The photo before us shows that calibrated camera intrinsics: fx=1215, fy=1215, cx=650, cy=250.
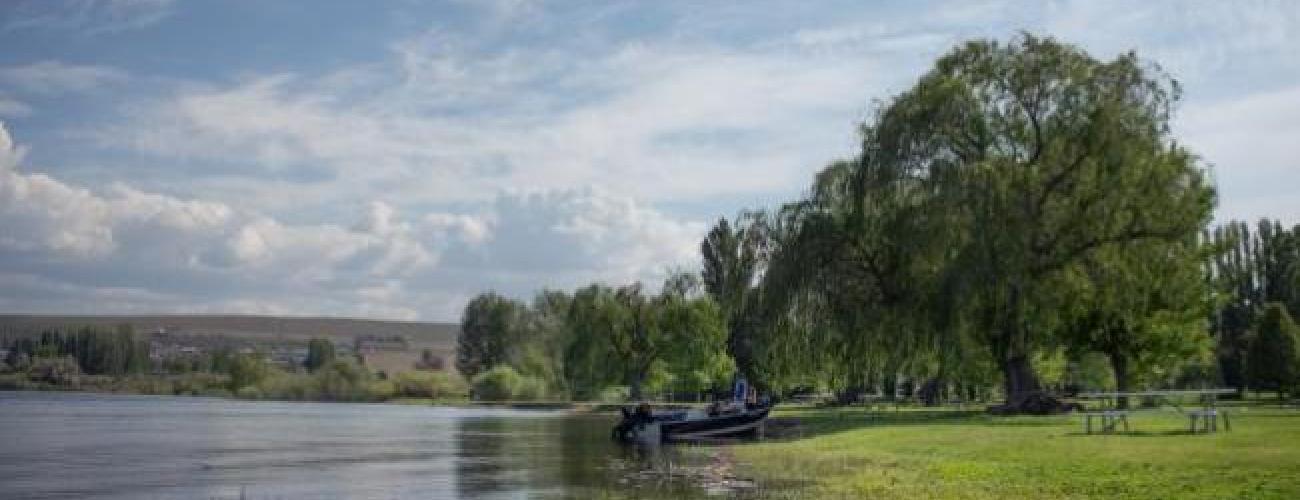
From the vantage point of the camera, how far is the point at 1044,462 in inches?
1014

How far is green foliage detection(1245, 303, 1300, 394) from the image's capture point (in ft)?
A: 218

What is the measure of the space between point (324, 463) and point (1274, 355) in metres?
54.3

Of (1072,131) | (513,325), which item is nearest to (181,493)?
(1072,131)

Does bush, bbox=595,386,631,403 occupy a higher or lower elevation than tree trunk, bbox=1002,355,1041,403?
lower

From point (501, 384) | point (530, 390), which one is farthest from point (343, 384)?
point (530, 390)

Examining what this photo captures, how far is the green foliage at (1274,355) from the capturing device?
66.4 m

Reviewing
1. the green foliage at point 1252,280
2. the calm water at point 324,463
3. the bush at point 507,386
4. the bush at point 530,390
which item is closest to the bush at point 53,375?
the bush at point 507,386

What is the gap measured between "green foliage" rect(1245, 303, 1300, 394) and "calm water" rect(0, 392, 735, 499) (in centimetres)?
3760

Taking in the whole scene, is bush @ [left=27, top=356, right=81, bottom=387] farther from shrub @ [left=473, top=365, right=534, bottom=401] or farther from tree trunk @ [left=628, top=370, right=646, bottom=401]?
tree trunk @ [left=628, top=370, right=646, bottom=401]

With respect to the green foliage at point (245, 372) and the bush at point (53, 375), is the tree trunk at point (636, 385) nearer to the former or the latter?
the green foliage at point (245, 372)

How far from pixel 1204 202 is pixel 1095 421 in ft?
44.3

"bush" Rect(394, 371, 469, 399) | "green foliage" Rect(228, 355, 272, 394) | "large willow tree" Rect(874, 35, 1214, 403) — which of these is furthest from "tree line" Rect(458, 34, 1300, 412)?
"green foliage" Rect(228, 355, 272, 394)

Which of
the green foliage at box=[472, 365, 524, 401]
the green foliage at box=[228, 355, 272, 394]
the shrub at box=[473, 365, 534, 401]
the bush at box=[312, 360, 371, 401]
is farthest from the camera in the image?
the green foliage at box=[228, 355, 272, 394]

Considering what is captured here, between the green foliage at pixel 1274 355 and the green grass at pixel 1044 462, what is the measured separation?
29659mm
